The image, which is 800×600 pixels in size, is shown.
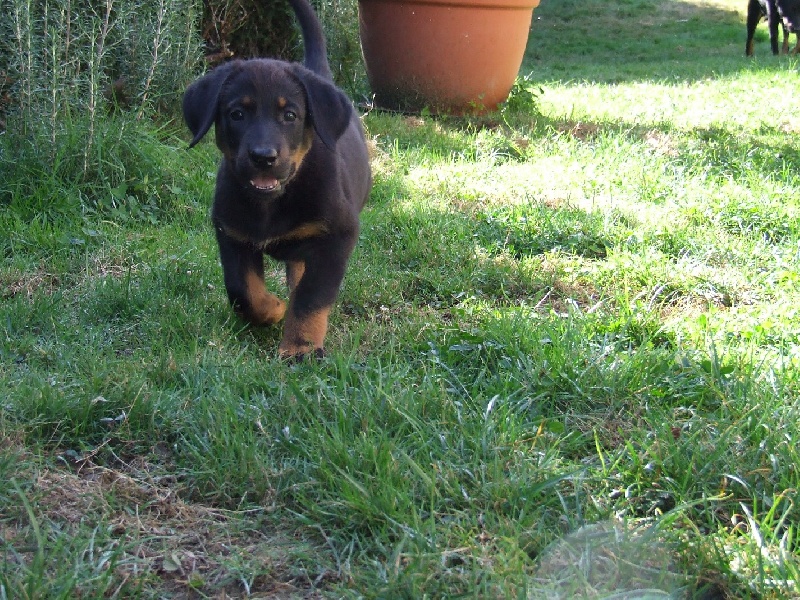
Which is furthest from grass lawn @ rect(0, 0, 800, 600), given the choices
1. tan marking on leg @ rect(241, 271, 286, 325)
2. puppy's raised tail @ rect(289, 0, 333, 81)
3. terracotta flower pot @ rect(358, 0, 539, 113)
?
terracotta flower pot @ rect(358, 0, 539, 113)

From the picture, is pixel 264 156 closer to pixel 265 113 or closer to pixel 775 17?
pixel 265 113

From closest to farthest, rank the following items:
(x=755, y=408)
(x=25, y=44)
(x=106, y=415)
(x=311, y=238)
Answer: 1. (x=755, y=408)
2. (x=106, y=415)
3. (x=311, y=238)
4. (x=25, y=44)

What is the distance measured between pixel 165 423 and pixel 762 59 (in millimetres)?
11505

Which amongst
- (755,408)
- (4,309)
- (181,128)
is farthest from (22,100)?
(755,408)

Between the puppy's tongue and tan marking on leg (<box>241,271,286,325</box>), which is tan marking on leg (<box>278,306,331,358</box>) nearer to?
tan marking on leg (<box>241,271,286,325</box>)

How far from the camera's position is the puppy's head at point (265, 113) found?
2729 mm

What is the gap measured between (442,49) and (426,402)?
4949 millimetres

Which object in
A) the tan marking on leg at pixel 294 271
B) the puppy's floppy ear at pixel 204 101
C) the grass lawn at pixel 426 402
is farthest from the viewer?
the tan marking on leg at pixel 294 271

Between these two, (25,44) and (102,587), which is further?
(25,44)

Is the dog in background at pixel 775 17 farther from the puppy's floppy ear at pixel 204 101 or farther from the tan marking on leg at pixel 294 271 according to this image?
the puppy's floppy ear at pixel 204 101

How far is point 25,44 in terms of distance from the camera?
4.09 metres

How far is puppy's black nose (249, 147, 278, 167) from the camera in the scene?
262 centimetres

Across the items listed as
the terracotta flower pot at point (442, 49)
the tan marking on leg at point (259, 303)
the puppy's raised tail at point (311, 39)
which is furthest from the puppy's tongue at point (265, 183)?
the terracotta flower pot at point (442, 49)

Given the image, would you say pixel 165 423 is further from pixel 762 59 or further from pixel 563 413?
pixel 762 59
